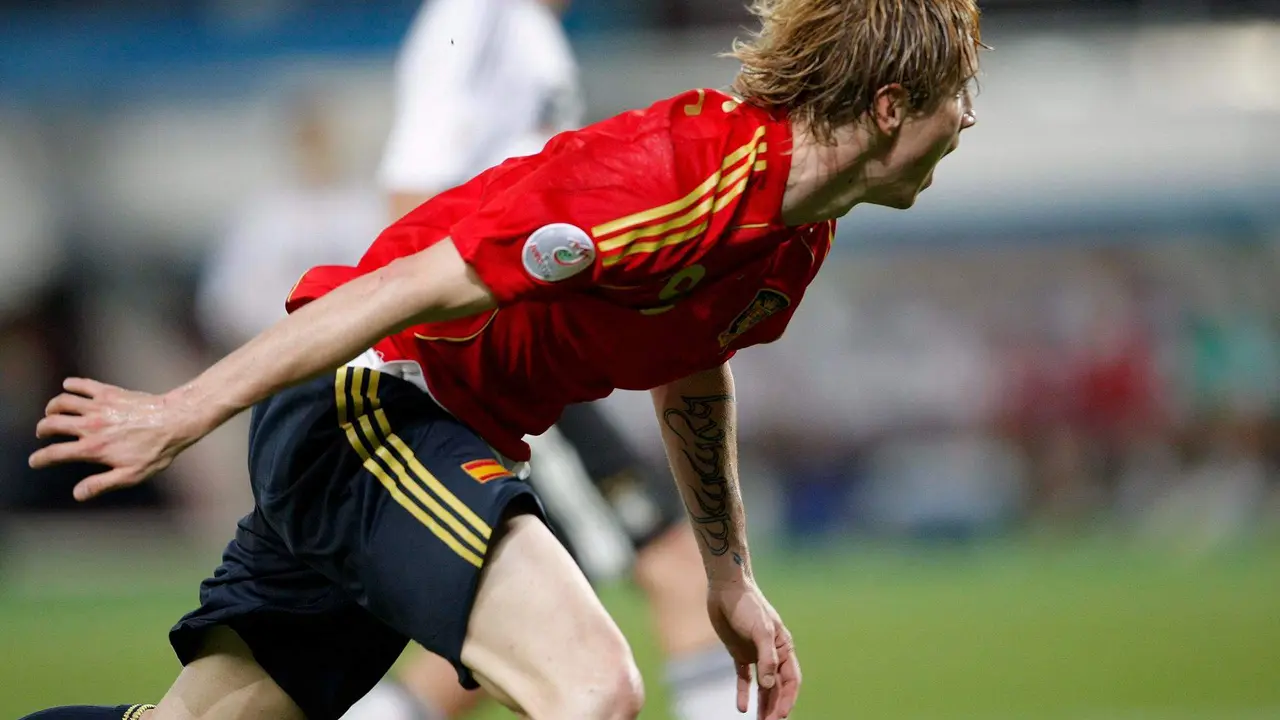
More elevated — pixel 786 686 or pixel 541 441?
pixel 541 441

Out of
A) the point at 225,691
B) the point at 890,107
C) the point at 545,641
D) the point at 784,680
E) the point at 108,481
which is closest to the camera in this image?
the point at 108,481

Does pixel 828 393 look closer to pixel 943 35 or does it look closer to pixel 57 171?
pixel 57 171

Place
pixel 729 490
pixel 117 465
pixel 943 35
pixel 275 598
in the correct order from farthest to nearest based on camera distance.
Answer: pixel 729 490
pixel 275 598
pixel 943 35
pixel 117 465

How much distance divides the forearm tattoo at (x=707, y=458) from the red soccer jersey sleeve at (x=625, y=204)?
68 centimetres

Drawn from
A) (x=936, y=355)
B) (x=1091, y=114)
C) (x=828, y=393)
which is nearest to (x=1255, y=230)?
(x=1091, y=114)

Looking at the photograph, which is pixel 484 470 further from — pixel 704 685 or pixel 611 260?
pixel 704 685

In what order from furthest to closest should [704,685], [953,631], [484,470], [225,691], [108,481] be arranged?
[953,631] < [704,685] < [225,691] < [484,470] < [108,481]

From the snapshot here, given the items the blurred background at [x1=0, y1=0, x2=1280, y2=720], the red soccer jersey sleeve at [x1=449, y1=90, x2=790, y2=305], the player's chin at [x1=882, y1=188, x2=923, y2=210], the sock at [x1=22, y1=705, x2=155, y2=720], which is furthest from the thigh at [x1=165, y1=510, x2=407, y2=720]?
the blurred background at [x1=0, y1=0, x2=1280, y2=720]

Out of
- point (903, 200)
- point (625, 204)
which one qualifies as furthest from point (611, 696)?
point (903, 200)

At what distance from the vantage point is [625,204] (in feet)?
8.36

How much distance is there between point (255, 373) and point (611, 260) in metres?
0.60

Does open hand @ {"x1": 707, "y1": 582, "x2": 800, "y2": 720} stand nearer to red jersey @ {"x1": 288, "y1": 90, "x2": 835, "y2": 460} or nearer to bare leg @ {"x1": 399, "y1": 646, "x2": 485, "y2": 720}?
red jersey @ {"x1": 288, "y1": 90, "x2": 835, "y2": 460}

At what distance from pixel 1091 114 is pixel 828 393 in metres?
3.40

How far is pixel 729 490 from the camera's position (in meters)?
3.32
